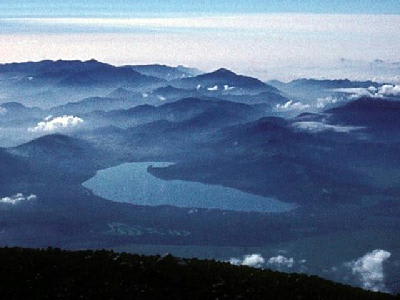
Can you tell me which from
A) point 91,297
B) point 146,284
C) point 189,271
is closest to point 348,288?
point 189,271

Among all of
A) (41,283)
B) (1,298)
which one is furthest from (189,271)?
(1,298)

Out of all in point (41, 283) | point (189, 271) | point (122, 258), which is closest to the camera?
point (41, 283)

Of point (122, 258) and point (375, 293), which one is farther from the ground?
point (122, 258)

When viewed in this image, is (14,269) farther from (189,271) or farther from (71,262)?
(189,271)

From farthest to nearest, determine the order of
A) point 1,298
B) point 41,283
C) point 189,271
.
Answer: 1. point 189,271
2. point 41,283
3. point 1,298

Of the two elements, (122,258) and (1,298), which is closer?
(1,298)

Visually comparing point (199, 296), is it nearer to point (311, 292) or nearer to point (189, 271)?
point (189, 271)
